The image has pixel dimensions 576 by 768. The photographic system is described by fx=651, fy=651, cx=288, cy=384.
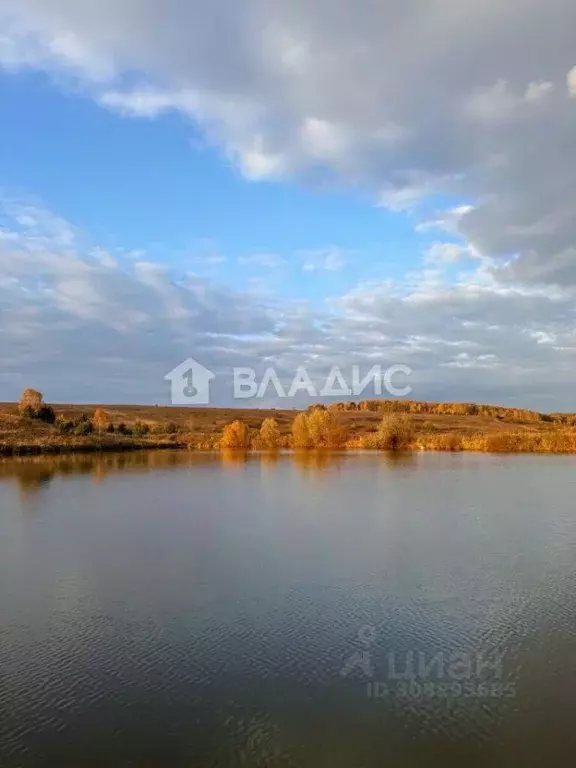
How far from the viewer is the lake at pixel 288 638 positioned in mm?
4371

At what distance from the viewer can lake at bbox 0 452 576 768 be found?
437cm

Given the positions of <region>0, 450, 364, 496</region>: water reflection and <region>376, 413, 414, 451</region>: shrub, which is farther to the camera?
<region>376, 413, 414, 451</region>: shrub

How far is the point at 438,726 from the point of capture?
4.55 m

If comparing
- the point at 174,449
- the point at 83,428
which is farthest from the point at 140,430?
the point at 174,449

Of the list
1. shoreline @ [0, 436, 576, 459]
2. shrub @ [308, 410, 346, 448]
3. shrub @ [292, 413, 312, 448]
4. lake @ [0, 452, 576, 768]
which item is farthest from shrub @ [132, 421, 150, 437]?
lake @ [0, 452, 576, 768]

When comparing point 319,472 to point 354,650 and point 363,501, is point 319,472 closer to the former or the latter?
point 363,501

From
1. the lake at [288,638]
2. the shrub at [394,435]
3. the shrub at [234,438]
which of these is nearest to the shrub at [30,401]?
the shrub at [234,438]

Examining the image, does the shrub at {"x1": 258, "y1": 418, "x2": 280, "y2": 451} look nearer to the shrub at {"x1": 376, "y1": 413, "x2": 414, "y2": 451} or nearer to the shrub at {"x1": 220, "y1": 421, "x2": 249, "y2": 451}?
the shrub at {"x1": 220, "y1": 421, "x2": 249, "y2": 451}

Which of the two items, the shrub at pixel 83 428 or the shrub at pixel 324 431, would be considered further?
the shrub at pixel 324 431

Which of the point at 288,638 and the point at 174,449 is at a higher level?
the point at 174,449

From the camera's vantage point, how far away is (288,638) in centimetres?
620

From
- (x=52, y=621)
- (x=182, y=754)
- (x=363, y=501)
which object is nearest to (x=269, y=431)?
(x=363, y=501)

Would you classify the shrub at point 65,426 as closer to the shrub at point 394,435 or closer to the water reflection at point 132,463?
the water reflection at point 132,463

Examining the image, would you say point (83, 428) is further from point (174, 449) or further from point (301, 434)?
point (301, 434)
